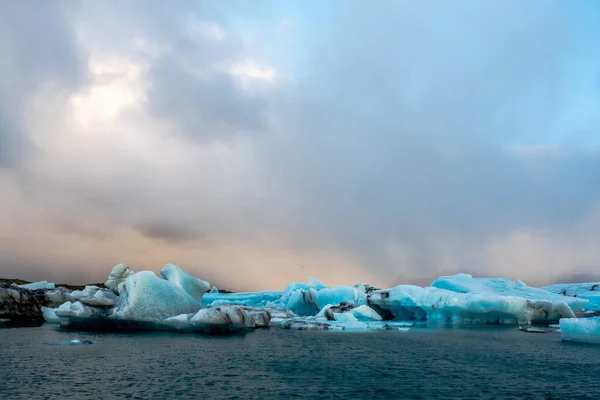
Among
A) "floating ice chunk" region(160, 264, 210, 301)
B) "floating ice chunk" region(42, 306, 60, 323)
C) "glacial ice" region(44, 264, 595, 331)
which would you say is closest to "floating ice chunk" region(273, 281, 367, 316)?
"glacial ice" region(44, 264, 595, 331)

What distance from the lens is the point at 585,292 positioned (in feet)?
178

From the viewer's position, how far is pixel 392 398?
442 inches

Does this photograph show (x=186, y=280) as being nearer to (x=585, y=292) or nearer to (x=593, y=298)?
(x=593, y=298)

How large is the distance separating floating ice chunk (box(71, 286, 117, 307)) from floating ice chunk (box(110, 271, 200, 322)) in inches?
89.3

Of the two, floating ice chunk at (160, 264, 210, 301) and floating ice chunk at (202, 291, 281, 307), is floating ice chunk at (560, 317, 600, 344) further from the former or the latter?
floating ice chunk at (202, 291, 281, 307)

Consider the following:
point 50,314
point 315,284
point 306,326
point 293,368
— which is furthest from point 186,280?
point 293,368

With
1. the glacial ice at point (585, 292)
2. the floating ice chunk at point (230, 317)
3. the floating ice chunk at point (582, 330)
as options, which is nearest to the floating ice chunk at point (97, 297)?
the floating ice chunk at point (230, 317)

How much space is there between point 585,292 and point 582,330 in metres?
36.9

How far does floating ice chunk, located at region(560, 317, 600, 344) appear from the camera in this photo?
883 inches

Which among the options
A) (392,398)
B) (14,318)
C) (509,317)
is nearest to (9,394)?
(392,398)

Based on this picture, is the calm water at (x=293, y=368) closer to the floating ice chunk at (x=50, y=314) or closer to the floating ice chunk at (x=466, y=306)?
the floating ice chunk at (x=50, y=314)

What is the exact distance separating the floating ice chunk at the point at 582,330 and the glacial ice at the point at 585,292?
3196 cm

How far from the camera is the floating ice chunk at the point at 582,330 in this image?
73.6ft

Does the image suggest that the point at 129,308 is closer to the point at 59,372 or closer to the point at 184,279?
the point at 184,279
